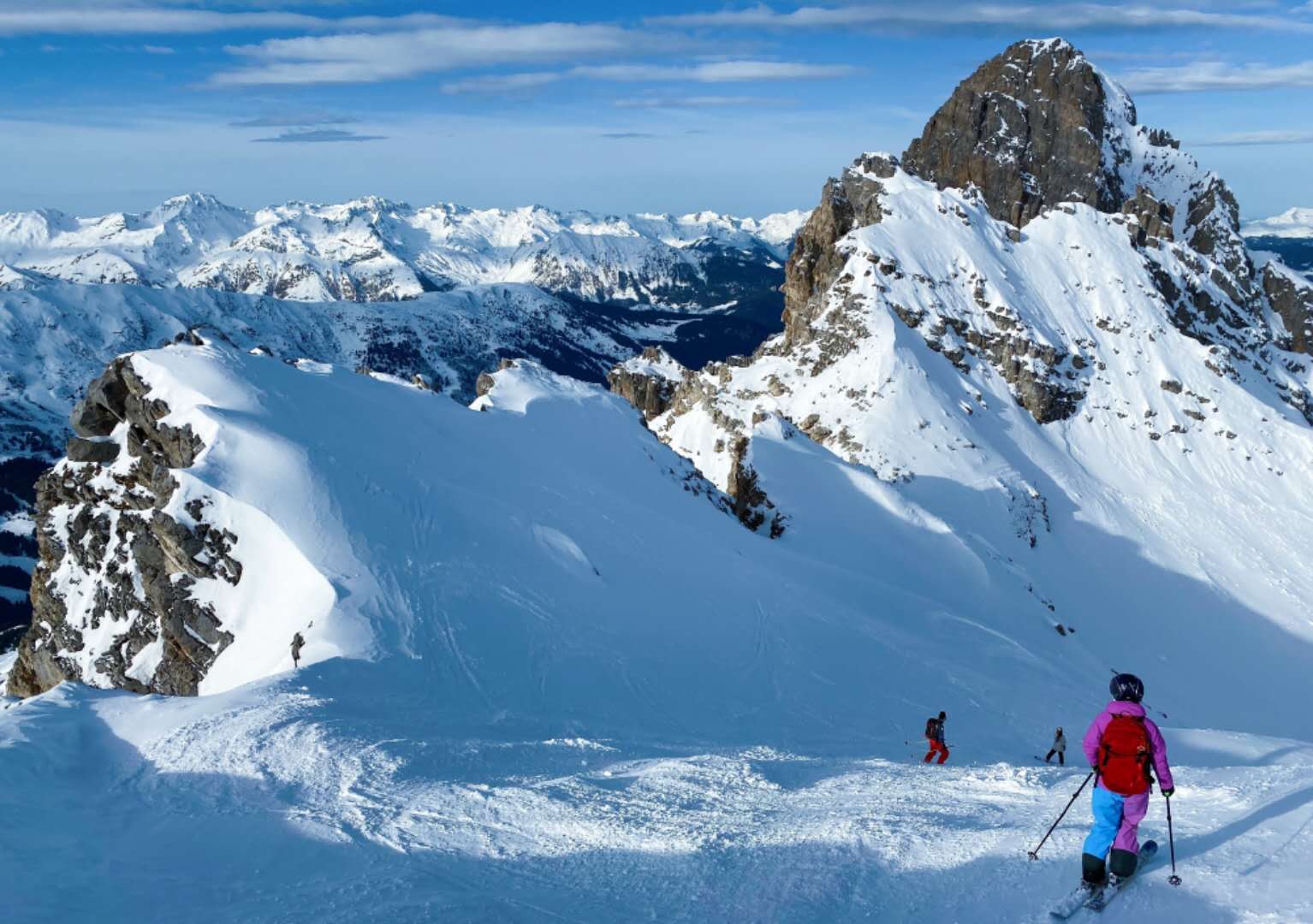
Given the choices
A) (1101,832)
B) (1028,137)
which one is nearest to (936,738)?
(1101,832)

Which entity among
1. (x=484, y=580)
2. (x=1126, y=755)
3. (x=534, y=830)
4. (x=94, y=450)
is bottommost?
(x=484, y=580)

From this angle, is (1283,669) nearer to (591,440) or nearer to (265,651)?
(591,440)

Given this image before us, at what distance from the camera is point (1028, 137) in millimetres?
112000

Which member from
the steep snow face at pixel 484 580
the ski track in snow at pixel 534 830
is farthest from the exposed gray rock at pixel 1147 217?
the ski track in snow at pixel 534 830

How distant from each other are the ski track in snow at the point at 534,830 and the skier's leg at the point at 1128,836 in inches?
9.7

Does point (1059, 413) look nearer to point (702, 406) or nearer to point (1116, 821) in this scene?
point (702, 406)

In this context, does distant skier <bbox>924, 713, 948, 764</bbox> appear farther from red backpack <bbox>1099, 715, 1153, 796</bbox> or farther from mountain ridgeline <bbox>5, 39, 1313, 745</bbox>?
red backpack <bbox>1099, 715, 1153, 796</bbox>

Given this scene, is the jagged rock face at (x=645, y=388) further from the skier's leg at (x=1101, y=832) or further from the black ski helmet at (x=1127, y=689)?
the skier's leg at (x=1101, y=832)

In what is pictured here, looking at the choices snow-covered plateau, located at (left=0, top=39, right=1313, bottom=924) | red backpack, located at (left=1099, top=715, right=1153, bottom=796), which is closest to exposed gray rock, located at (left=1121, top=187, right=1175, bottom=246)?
snow-covered plateau, located at (left=0, top=39, right=1313, bottom=924)

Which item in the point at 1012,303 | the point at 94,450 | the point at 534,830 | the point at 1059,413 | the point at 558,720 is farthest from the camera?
the point at 1012,303

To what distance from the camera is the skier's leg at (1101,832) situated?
28.0ft

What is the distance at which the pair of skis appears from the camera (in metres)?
8.34

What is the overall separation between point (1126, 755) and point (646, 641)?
1794 centimetres

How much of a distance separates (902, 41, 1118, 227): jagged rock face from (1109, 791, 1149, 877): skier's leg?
360ft
